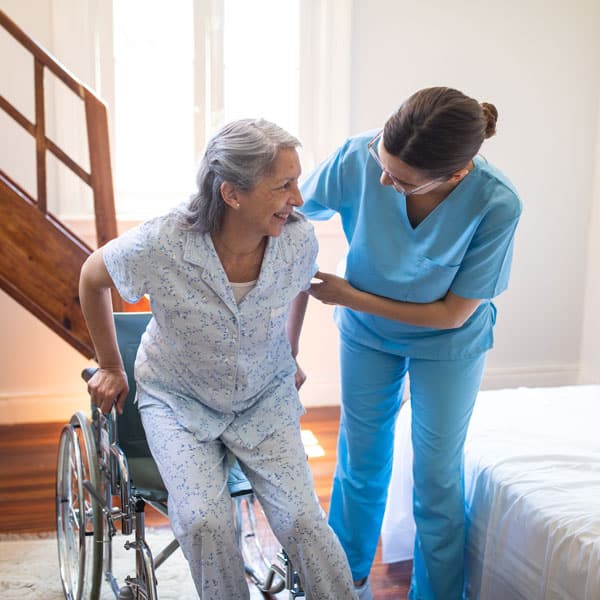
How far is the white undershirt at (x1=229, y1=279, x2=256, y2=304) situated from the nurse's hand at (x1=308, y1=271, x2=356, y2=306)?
0.63ft

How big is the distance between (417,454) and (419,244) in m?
0.53

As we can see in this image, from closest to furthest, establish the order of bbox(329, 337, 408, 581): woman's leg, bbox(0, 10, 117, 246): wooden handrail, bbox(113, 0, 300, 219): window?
bbox(329, 337, 408, 581): woman's leg < bbox(0, 10, 117, 246): wooden handrail < bbox(113, 0, 300, 219): window

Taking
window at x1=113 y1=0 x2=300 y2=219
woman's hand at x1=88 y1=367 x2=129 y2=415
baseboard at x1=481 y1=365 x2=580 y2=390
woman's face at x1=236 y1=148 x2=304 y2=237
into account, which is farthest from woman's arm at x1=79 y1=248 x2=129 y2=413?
baseboard at x1=481 y1=365 x2=580 y2=390

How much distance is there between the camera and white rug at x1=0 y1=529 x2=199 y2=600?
7.05ft

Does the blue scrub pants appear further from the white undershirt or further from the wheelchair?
the white undershirt

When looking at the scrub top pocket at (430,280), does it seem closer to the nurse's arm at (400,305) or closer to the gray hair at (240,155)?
the nurse's arm at (400,305)

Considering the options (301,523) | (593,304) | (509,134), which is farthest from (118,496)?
(593,304)

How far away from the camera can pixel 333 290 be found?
6.09 ft

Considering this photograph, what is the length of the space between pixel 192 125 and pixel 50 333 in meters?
1.06

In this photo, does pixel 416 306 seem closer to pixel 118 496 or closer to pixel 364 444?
pixel 364 444

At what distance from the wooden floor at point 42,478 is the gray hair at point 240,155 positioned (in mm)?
1217

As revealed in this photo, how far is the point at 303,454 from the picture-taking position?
1.75 meters

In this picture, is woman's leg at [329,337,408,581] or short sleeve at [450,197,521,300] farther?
woman's leg at [329,337,408,581]

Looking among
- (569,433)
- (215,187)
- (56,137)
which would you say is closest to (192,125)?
(56,137)
